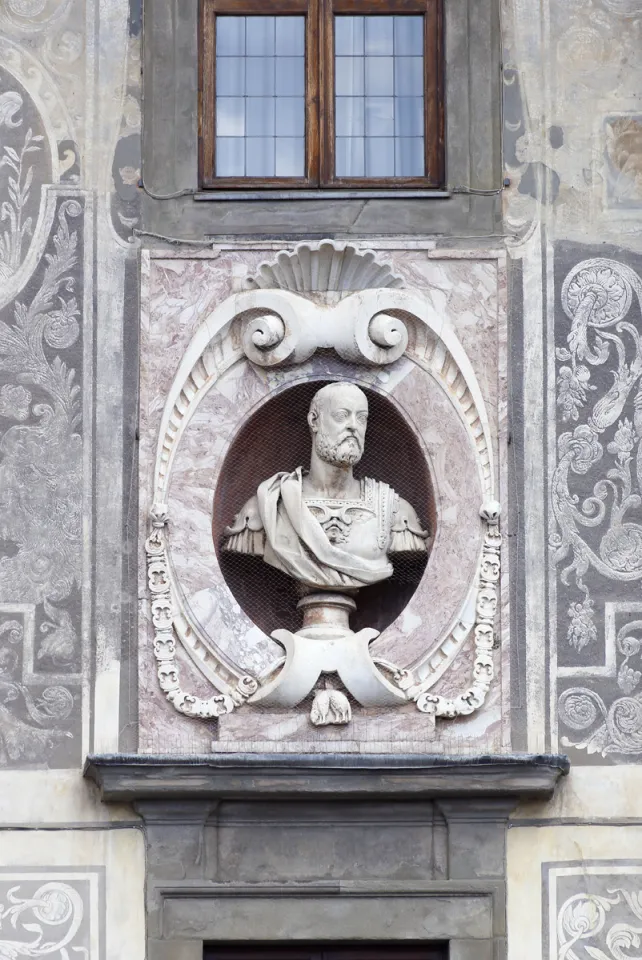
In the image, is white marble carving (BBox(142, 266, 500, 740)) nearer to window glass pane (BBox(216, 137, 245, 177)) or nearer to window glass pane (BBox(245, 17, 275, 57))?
window glass pane (BBox(216, 137, 245, 177))

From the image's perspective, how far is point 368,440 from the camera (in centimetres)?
1432

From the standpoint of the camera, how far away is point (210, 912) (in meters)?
13.5

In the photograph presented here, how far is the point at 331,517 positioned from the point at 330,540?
0.11 meters

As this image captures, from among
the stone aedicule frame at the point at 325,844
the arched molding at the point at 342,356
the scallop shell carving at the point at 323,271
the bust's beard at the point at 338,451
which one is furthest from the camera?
the scallop shell carving at the point at 323,271

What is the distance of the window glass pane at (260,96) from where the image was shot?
14.6 metres

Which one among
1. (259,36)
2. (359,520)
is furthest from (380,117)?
(359,520)

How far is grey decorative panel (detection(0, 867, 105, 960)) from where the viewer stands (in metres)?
13.5

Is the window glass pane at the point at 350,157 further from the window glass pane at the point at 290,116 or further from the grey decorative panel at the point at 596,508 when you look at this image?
the grey decorative panel at the point at 596,508

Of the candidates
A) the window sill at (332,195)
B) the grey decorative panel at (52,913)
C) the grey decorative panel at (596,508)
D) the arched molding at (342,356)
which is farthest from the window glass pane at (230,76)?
the grey decorative panel at (52,913)

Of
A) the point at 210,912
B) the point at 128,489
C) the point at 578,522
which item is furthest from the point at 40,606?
the point at 578,522

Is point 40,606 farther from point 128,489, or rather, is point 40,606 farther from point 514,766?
point 514,766

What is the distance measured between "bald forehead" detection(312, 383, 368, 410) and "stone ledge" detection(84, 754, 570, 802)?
1554 millimetres

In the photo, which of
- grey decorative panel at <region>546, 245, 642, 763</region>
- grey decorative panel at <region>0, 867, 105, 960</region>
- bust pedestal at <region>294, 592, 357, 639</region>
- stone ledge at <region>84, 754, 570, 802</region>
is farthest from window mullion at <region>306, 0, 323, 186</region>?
grey decorative panel at <region>0, 867, 105, 960</region>

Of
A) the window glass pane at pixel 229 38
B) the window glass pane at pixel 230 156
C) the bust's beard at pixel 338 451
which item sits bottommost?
the bust's beard at pixel 338 451
